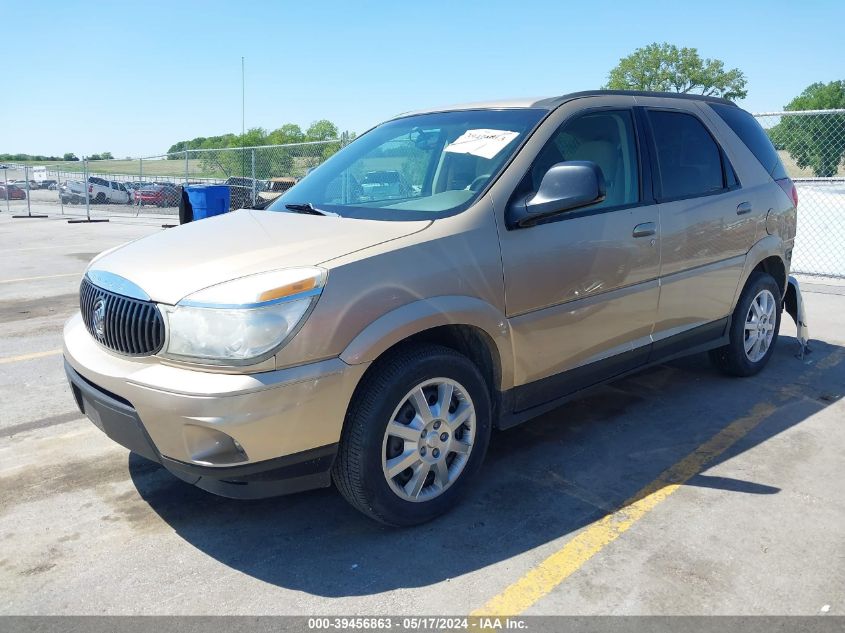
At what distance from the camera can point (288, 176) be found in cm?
1714

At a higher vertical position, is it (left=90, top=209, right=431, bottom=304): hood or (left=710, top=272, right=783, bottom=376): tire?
(left=90, top=209, right=431, bottom=304): hood

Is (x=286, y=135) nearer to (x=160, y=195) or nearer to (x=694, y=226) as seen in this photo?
(x=160, y=195)

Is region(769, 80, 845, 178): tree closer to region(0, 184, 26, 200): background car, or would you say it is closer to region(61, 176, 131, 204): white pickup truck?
region(61, 176, 131, 204): white pickup truck

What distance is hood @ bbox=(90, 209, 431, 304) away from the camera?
9.23 ft

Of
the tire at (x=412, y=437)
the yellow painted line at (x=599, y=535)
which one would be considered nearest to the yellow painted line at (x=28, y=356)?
the tire at (x=412, y=437)

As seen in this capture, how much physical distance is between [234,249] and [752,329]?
3.82m

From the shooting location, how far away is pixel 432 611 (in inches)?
101

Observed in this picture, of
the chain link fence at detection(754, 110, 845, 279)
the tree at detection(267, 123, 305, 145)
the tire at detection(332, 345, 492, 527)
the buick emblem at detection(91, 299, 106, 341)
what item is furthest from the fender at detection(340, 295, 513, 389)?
the tree at detection(267, 123, 305, 145)

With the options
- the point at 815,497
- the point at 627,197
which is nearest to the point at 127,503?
the point at 627,197

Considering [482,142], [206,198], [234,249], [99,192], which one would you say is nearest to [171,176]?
[99,192]

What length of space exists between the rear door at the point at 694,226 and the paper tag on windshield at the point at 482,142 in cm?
107

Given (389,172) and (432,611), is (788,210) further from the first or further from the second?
(432,611)

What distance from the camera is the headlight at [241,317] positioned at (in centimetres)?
261

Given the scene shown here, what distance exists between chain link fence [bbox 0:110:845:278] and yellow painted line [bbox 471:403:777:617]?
2729 millimetres
